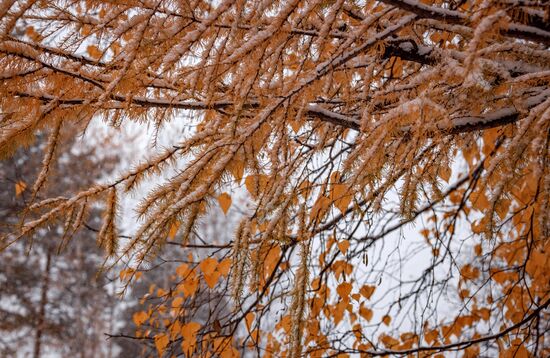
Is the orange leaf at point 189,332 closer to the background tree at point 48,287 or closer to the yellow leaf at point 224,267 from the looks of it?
the yellow leaf at point 224,267

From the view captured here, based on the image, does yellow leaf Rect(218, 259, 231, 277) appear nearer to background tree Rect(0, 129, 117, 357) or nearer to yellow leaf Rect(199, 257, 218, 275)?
yellow leaf Rect(199, 257, 218, 275)

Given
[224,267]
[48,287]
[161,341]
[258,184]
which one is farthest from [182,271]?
[48,287]

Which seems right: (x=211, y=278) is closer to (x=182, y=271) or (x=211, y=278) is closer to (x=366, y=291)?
(x=182, y=271)

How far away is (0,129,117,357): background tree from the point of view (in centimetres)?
888

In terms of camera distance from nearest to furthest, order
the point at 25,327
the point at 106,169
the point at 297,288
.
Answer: the point at 297,288, the point at 25,327, the point at 106,169

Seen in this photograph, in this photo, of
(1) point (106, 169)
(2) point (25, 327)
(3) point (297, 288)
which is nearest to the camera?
(3) point (297, 288)

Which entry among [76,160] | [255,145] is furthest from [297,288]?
[76,160]

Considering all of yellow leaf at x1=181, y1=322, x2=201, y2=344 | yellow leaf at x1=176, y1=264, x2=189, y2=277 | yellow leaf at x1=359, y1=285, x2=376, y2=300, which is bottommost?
yellow leaf at x1=181, y1=322, x2=201, y2=344

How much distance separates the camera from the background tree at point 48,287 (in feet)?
29.1

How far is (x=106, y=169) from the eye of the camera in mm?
9820

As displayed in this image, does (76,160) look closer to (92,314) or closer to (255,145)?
(92,314)

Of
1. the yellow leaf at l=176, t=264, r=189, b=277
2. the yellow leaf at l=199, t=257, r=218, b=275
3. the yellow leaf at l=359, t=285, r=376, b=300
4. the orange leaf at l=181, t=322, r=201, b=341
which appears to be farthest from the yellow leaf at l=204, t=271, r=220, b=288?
the yellow leaf at l=359, t=285, r=376, b=300

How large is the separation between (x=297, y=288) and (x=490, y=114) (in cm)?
84

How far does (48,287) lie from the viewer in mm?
9406
